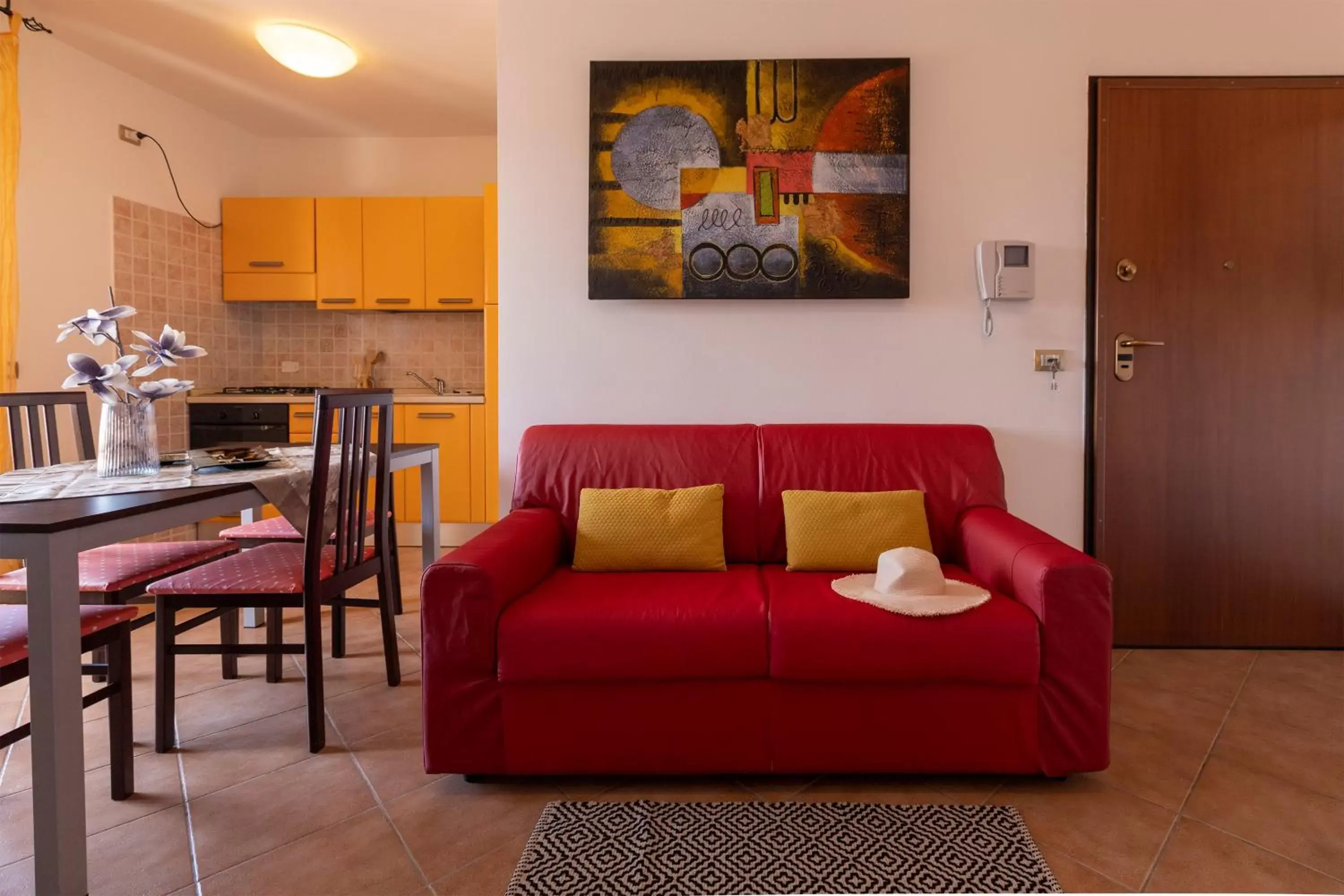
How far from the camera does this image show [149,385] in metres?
1.99

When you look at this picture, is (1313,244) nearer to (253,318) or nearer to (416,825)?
(416,825)

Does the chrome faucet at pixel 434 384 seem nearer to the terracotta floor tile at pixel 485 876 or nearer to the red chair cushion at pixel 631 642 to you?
the red chair cushion at pixel 631 642

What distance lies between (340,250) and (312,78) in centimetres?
99

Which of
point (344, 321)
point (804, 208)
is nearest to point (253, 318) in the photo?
point (344, 321)

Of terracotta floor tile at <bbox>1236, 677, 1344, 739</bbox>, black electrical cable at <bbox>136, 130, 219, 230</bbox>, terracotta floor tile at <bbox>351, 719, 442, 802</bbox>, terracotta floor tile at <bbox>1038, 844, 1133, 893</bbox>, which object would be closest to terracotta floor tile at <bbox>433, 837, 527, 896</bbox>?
terracotta floor tile at <bbox>351, 719, 442, 802</bbox>

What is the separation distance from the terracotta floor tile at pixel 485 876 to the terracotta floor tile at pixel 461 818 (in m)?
0.02

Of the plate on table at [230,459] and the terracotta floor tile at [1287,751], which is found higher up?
the plate on table at [230,459]

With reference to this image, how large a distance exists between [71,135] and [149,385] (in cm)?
257

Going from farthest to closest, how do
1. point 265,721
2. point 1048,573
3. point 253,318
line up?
point 253,318, point 265,721, point 1048,573

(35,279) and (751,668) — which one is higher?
(35,279)

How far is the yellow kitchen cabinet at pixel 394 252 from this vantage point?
4.52 metres

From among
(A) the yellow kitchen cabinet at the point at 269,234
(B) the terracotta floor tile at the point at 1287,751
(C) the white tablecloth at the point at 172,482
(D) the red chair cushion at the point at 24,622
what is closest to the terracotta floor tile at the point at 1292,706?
(B) the terracotta floor tile at the point at 1287,751

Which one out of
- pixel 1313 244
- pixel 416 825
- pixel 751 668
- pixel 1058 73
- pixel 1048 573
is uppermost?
pixel 1058 73

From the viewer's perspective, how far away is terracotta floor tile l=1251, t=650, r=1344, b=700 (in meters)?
2.43
